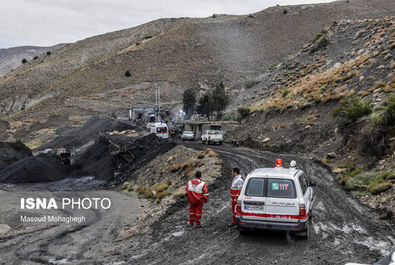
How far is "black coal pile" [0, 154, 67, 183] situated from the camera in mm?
33188

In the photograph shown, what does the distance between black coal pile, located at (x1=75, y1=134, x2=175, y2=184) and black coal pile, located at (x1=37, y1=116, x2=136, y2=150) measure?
44.9 ft

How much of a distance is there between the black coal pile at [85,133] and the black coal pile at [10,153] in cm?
814

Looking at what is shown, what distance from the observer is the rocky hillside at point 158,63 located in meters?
90.7

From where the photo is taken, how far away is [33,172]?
33750mm

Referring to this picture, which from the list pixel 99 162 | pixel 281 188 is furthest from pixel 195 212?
pixel 99 162

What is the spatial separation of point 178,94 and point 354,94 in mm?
65139

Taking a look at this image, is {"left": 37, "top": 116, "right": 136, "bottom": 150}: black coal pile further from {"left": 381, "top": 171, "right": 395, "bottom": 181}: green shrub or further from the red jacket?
the red jacket

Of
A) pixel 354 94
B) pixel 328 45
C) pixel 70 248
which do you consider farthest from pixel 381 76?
pixel 328 45

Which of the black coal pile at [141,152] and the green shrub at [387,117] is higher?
the green shrub at [387,117]

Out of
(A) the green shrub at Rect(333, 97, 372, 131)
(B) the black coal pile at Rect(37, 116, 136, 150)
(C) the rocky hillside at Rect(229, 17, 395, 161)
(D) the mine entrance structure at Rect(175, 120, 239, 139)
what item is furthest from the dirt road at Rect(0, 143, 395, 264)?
(B) the black coal pile at Rect(37, 116, 136, 150)

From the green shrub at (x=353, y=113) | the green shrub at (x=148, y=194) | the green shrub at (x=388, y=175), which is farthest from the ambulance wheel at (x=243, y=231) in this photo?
the green shrub at (x=353, y=113)

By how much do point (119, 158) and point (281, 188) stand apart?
2674 centimetres

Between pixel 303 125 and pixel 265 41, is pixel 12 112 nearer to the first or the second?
pixel 265 41

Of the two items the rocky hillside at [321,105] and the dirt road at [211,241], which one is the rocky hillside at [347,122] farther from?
the dirt road at [211,241]
